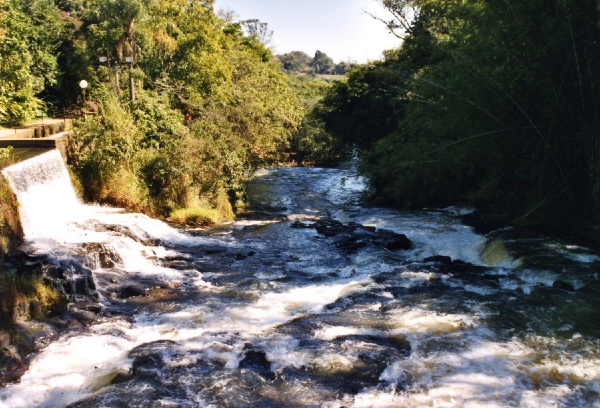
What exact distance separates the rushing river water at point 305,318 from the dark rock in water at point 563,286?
35mm

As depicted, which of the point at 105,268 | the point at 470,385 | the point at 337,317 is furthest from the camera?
the point at 105,268

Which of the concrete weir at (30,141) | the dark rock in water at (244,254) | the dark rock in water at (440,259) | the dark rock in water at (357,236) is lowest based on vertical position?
the dark rock in water at (244,254)

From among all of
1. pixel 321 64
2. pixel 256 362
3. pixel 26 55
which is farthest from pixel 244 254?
pixel 321 64

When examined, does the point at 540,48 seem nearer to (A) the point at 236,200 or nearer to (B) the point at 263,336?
(B) the point at 263,336

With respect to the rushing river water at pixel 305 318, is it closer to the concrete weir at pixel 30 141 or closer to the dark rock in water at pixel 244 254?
the dark rock in water at pixel 244 254

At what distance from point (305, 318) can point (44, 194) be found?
723 cm

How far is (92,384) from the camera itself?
6.57 meters

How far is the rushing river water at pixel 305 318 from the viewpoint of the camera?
6.48m

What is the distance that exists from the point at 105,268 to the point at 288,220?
787cm

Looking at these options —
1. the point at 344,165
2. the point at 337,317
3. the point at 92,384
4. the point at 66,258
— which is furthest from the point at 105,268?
the point at 344,165

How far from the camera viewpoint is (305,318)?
8.76m

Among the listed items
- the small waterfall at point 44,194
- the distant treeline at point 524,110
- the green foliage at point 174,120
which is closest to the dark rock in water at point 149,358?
the small waterfall at point 44,194

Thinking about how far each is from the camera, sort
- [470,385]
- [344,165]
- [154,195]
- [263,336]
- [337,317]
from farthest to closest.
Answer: [344,165], [154,195], [337,317], [263,336], [470,385]

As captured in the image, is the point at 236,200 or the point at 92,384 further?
the point at 236,200
